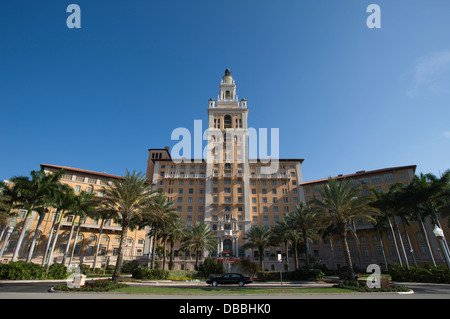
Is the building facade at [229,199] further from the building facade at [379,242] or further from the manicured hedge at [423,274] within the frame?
the manicured hedge at [423,274]

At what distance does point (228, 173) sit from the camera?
6631 centimetres

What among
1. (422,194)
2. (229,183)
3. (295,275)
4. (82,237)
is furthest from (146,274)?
(229,183)

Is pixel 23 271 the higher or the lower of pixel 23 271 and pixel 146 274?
the higher

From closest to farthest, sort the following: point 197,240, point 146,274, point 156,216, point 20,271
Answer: point 20,271
point 146,274
point 156,216
point 197,240

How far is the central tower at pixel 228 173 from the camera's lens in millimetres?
59062

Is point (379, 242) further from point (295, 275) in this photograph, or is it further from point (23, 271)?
point (23, 271)

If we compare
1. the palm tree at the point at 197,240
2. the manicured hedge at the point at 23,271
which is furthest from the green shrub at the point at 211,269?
the manicured hedge at the point at 23,271

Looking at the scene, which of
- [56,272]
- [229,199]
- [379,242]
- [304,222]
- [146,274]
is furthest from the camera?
[229,199]

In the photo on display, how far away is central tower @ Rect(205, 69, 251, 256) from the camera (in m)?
59.1

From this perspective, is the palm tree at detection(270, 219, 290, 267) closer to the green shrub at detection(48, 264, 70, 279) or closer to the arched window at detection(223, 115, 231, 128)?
the green shrub at detection(48, 264, 70, 279)

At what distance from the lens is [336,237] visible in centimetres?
5631

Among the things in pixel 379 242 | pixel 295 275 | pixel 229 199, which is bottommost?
pixel 295 275

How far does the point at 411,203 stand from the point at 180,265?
45.9 m

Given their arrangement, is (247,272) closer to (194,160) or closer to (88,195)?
(88,195)
